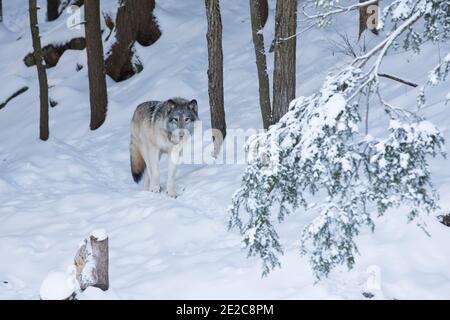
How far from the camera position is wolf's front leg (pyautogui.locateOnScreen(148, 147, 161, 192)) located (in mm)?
11633

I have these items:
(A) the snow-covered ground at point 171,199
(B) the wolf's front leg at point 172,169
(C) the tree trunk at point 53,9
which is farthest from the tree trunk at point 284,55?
(C) the tree trunk at point 53,9

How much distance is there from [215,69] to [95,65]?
12.3 feet

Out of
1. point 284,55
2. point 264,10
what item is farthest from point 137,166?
point 264,10

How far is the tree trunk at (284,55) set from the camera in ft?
35.7

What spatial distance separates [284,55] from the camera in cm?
1114

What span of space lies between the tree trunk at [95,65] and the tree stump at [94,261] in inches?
318

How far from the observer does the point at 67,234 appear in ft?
33.4

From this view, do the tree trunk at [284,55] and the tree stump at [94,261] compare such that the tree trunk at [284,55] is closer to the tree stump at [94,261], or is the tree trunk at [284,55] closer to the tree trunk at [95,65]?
the tree stump at [94,261]

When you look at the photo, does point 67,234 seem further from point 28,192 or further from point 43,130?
point 43,130

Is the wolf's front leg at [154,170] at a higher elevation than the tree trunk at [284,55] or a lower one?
lower

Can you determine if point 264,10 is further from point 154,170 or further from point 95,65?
point 154,170

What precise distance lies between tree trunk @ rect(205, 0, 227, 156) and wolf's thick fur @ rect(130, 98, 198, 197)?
1.21 m

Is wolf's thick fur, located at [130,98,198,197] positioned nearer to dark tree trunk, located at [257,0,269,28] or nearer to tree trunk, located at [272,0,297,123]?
tree trunk, located at [272,0,297,123]

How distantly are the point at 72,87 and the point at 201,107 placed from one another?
3901mm
